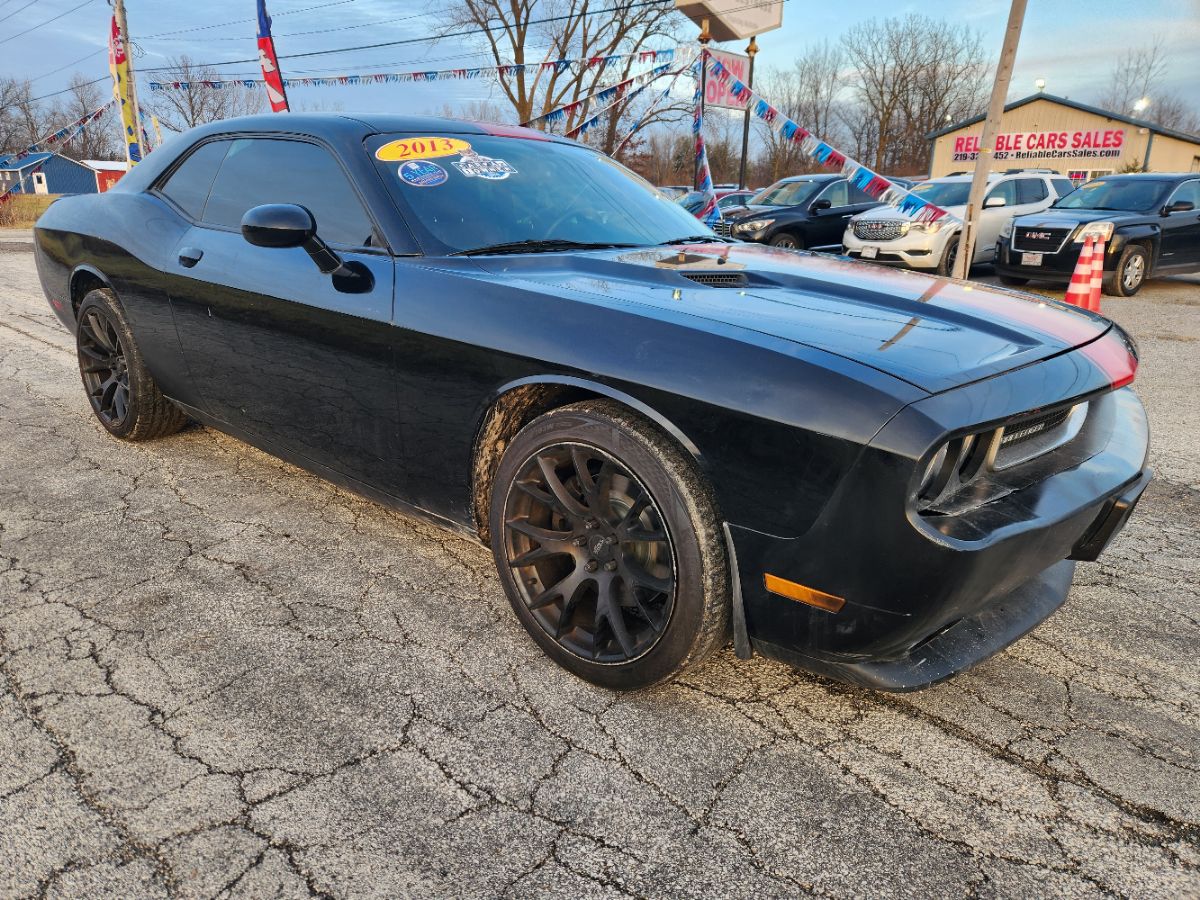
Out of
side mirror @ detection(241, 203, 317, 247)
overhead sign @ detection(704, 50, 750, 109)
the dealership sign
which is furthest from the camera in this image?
the dealership sign

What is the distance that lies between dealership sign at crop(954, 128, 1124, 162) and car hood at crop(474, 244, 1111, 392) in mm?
41900

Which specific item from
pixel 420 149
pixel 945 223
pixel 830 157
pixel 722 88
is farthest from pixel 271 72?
pixel 420 149

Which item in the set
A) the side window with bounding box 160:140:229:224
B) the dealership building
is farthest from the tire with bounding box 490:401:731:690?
the dealership building

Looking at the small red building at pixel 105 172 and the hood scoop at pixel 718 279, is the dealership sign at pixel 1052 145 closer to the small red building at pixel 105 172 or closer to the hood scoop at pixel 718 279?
the hood scoop at pixel 718 279

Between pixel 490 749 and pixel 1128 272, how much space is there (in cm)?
1134

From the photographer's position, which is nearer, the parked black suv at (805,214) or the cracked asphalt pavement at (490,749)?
the cracked asphalt pavement at (490,749)

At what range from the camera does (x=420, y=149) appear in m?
2.81

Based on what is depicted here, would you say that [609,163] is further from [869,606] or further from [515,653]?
[869,606]

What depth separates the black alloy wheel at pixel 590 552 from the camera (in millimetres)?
2023

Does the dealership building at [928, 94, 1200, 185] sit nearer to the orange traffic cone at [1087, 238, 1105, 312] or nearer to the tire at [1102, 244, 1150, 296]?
the tire at [1102, 244, 1150, 296]

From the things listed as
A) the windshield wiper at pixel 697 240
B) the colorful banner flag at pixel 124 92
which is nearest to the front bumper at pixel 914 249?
the windshield wiper at pixel 697 240

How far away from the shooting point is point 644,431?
1.96m

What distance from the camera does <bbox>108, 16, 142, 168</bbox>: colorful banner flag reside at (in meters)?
19.8

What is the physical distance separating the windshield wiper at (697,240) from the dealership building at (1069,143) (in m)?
39.5
